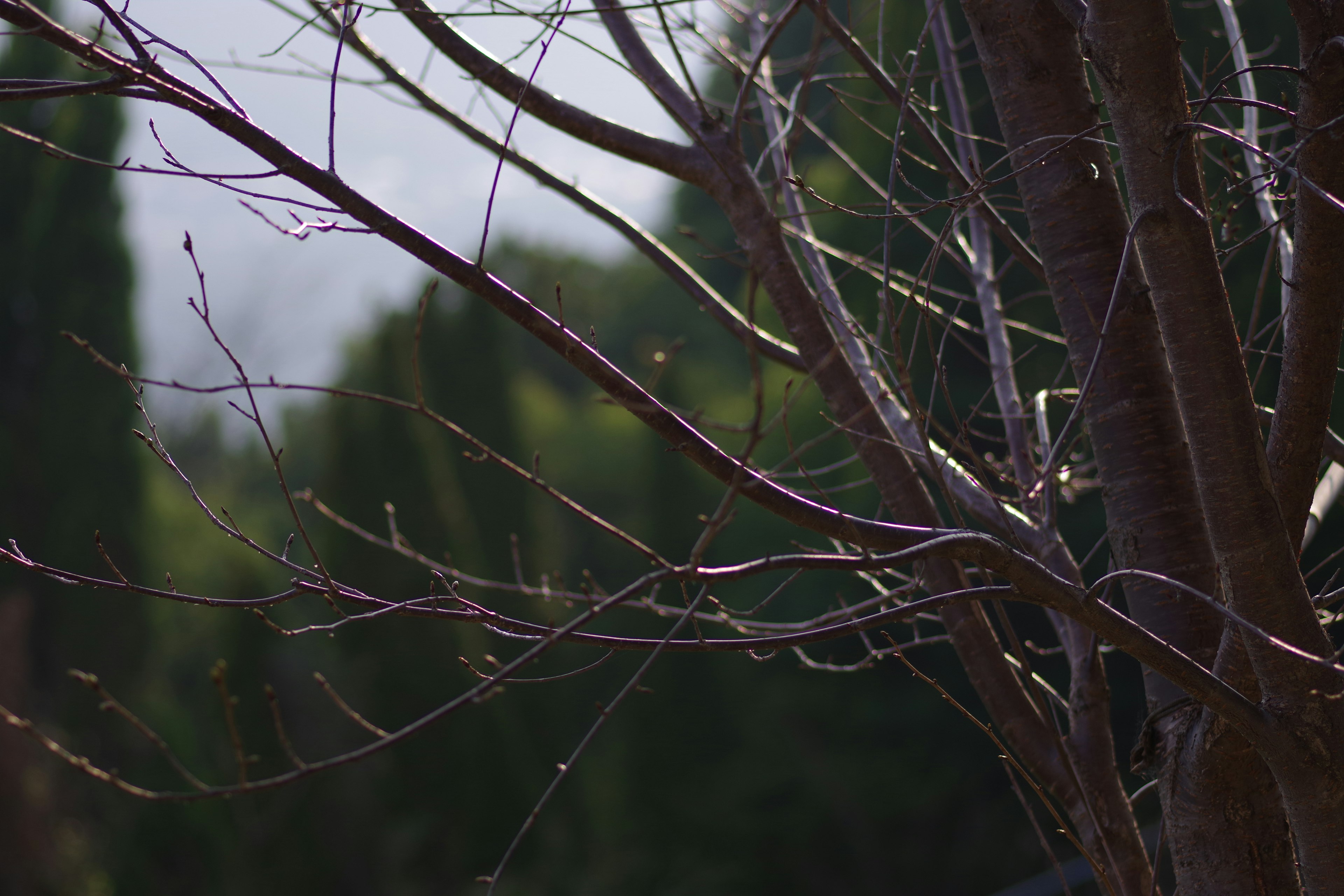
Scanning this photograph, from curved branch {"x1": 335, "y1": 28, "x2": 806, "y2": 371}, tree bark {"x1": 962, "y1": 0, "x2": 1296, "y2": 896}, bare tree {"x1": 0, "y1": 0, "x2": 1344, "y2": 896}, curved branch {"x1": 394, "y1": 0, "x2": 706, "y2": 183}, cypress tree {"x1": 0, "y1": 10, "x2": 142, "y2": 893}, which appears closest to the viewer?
bare tree {"x1": 0, "y1": 0, "x2": 1344, "y2": 896}

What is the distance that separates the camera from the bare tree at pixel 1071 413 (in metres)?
0.83

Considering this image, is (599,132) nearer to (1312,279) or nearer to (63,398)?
(1312,279)

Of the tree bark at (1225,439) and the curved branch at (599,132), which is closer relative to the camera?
the tree bark at (1225,439)

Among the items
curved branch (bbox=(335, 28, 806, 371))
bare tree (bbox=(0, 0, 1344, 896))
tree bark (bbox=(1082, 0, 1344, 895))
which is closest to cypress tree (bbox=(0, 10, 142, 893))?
curved branch (bbox=(335, 28, 806, 371))

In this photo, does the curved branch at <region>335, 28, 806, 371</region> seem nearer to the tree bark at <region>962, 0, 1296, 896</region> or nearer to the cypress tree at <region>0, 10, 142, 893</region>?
the tree bark at <region>962, 0, 1296, 896</region>

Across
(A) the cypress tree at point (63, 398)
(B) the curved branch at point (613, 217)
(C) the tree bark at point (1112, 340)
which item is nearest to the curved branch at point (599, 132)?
(B) the curved branch at point (613, 217)

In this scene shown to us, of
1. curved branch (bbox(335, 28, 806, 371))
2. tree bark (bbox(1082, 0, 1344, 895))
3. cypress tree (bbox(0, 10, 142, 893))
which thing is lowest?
tree bark (bbox(1082, 0, 1344, 895))

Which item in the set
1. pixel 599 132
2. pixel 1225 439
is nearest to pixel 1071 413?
pixel 1225 439

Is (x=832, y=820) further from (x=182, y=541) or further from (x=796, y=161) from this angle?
(x=182, y=541)

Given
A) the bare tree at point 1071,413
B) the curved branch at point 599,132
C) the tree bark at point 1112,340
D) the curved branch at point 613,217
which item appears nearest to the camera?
the bare tree at point 1071,413

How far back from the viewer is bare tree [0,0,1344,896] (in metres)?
0.83

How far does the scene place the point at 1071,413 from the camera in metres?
1.22

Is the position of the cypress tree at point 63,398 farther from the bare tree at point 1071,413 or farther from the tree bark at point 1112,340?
the tree bark at point 1112,340

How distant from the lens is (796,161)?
404 inches
